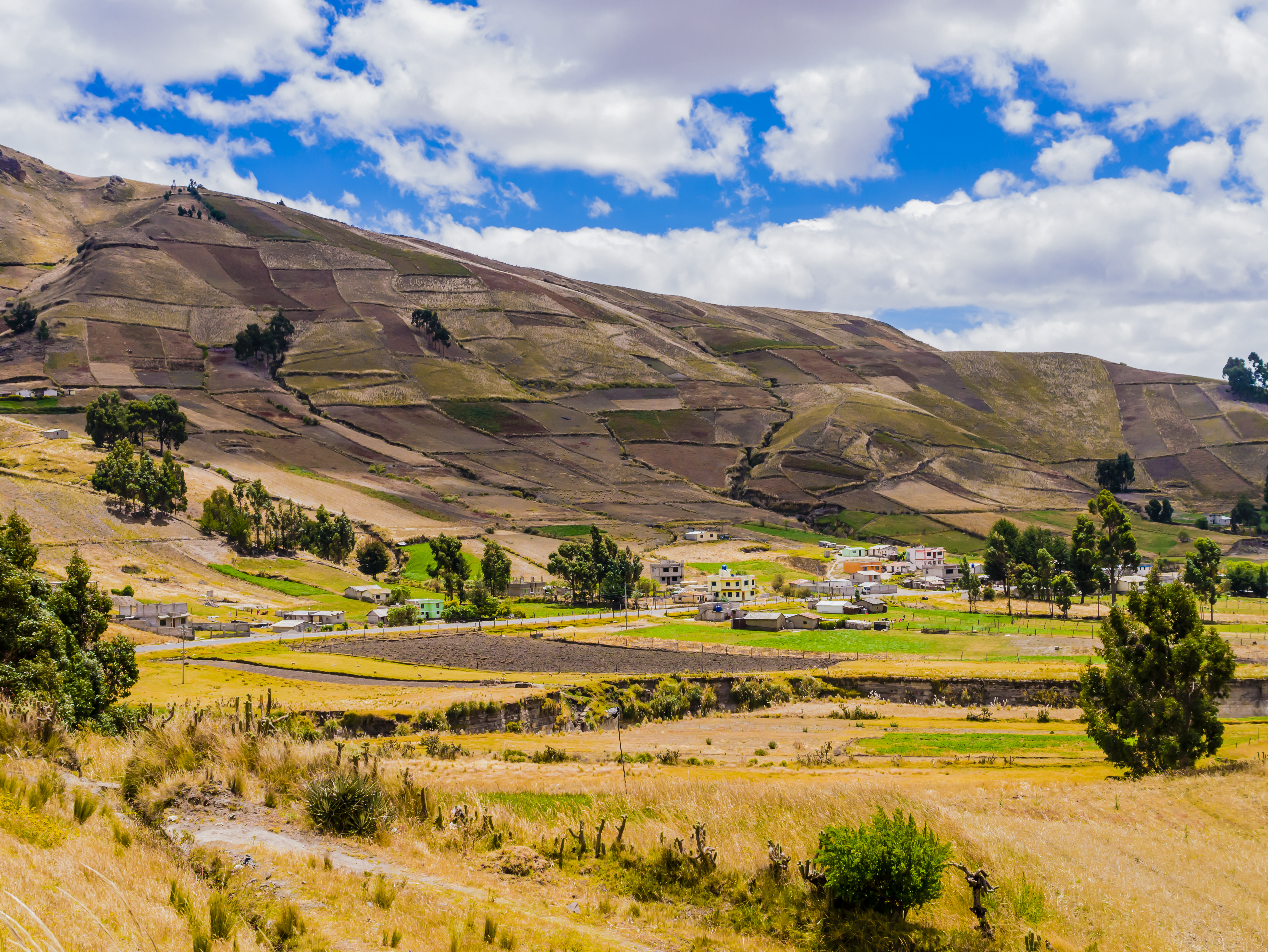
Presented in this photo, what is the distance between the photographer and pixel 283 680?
63.2 m

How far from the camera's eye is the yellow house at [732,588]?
12331cm

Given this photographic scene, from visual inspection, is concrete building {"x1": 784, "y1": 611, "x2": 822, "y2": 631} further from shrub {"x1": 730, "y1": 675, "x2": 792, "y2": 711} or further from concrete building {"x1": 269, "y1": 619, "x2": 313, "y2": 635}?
concrete building {"x1": 269, "y1": 619, "x2": 313, "y2": 635}

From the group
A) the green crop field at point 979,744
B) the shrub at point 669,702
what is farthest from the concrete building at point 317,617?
the green crop field at point 979,744

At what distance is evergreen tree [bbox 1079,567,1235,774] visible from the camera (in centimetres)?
3456

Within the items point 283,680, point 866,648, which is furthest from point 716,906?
point 866,648

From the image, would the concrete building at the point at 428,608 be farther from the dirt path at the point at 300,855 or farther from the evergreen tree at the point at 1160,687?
the dirt path at the point at 300,855

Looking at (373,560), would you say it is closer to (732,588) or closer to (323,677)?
(732,588)

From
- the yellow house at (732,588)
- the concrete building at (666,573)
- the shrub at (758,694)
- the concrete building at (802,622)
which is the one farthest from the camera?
the concrete building at (666,573)

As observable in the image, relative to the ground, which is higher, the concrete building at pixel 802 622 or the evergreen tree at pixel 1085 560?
the evergreen tree at pixel 1085 560

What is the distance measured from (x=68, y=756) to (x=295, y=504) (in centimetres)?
13793

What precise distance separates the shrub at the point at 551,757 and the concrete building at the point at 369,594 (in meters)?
79.0

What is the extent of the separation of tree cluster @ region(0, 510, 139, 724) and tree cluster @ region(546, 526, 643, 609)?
72078 mm

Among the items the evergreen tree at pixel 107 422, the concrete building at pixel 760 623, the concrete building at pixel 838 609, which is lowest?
the concrete building at pixel 760 623

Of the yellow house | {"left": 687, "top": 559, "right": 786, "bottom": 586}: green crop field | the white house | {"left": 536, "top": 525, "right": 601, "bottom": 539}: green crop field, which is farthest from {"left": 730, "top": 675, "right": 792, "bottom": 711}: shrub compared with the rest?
{"left": 536, "top": 525, "right": 601, "bottom": 539}: green crop field
